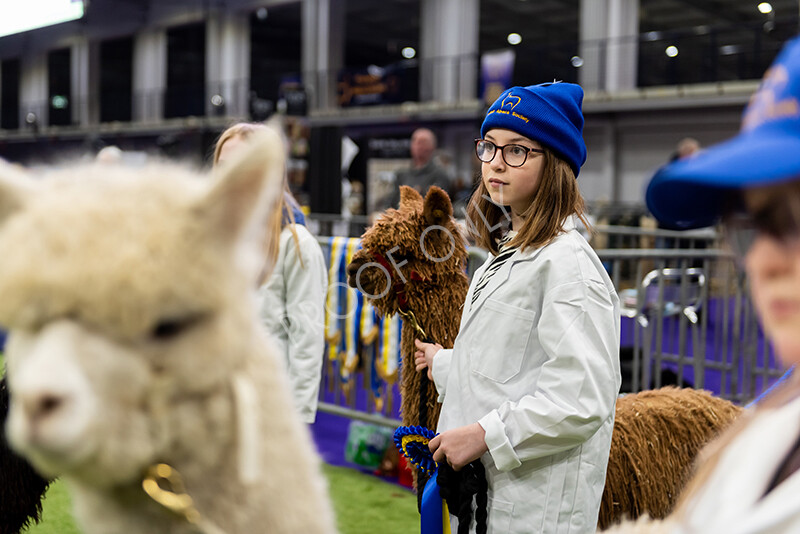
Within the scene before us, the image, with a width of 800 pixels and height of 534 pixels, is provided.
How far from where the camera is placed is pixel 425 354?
7.04ft

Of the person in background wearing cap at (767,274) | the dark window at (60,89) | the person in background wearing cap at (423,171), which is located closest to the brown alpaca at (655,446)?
the person in background wearing cap at (767,274)

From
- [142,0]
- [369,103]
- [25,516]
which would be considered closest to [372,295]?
[25,516]

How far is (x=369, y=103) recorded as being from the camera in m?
19.9

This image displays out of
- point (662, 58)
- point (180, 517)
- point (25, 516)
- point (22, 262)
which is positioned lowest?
point (25, 516)

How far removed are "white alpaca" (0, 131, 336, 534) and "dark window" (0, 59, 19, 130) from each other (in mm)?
26034

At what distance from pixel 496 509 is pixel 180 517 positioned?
1.16 meters

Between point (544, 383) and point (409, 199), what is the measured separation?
1186mm

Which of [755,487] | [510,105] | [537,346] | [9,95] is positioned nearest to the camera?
[755,487]

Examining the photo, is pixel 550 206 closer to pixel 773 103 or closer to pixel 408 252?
pixel 408 252

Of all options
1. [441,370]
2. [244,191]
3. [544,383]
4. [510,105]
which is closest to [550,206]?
[510,105]

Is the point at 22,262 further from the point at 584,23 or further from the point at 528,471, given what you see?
the point at 584,23

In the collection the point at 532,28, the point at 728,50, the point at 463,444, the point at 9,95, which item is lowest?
the point at 463,444

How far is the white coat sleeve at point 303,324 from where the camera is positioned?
2.27 meters

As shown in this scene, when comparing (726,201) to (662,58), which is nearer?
(726,201)
